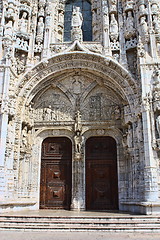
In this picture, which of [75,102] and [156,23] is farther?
[75,102]

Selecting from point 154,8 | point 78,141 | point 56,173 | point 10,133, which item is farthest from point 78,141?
point 154,8

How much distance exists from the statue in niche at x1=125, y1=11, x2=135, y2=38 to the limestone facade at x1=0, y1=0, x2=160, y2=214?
0.12 ft

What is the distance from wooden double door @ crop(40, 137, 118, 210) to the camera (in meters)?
9.34

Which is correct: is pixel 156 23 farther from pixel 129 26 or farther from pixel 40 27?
pixel 40 27

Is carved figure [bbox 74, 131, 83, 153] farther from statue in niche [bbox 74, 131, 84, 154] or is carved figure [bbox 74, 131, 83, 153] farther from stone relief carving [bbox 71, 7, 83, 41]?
stone relief carving [bbox 71, 7, 83, 41]

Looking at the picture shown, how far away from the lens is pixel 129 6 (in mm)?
9742

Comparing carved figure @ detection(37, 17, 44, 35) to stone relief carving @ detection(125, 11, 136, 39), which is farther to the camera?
carved figure @ detection(37, 17, 44, 35)

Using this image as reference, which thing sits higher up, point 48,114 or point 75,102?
point 75,102

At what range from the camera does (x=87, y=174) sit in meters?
9.57

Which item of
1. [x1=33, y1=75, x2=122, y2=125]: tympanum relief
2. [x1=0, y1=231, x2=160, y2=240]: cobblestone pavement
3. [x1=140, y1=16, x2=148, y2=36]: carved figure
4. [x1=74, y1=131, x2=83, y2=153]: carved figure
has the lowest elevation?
[x1=0, y1=231, x2=160, y2=240]: cobblestone pavement

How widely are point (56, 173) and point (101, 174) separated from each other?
171 centimetres

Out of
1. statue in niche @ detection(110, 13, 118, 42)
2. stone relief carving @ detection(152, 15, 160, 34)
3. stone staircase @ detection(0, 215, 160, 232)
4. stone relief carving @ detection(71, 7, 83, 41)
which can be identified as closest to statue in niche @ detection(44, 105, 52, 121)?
stone relief carving @ detection(71, 7, 83, 41)

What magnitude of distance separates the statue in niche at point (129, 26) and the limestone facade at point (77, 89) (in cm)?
4

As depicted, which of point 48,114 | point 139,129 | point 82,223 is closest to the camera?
point 82,223
